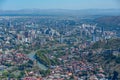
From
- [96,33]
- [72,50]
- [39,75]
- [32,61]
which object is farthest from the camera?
[96,33]

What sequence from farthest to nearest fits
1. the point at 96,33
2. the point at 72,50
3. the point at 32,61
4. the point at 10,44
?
the point at 96,33 → the point at 10,44 → the point at 72,50 → the point at 32,61

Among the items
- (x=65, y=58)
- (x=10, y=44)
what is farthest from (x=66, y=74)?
(x=10, y=44)

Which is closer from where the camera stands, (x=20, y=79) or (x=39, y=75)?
(x=20, y=79)

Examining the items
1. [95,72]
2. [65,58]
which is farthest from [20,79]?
[65,58]

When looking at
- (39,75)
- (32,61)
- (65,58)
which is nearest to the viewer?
(39,75)

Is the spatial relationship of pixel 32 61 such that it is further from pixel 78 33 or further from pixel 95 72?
pixel 78 33

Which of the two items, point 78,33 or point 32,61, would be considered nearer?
point 32,61

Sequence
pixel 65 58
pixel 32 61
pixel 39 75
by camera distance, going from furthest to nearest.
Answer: pixel 65 58, pixel 32 61, pixel 39 75

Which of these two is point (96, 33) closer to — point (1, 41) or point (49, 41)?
point (49, 41)
